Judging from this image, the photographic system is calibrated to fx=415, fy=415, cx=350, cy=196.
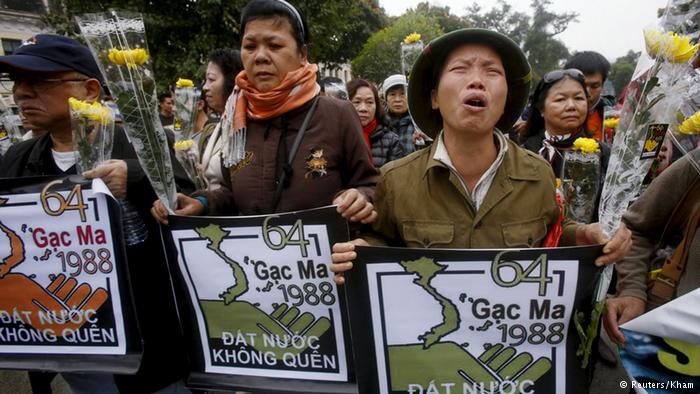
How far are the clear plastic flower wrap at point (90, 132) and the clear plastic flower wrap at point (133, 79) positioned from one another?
139mm

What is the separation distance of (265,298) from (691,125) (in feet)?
5.73

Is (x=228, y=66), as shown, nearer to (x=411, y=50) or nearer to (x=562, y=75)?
(x=411, y=50)

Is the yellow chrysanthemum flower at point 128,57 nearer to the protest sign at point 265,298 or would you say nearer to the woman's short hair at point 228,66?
the protest sign at point 265,298

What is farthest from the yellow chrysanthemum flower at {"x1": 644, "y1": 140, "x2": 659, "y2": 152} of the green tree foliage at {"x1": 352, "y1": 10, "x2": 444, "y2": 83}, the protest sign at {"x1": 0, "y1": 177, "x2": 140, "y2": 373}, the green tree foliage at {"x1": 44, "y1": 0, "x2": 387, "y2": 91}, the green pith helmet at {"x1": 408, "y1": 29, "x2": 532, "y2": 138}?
the green tree foliage at {"x1": 352, "y1": 10, "x2": 444, "y2": 83}

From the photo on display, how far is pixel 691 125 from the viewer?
1463 mm

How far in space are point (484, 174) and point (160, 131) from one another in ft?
4.47

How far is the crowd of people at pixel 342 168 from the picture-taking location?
162cm

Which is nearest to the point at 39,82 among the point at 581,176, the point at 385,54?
the point at 581,176

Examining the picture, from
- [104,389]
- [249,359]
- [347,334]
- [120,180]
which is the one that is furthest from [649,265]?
[104,389]

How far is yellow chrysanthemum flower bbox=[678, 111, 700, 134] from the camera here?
1.44 metres

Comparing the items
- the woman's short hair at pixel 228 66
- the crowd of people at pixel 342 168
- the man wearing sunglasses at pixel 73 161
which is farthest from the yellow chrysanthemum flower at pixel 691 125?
the woman's short hair at pixel 228 66

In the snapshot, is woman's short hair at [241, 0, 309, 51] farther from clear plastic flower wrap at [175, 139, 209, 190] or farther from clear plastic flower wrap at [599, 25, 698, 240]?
clear plastic flower wrap at [599, 25, 698, 240]

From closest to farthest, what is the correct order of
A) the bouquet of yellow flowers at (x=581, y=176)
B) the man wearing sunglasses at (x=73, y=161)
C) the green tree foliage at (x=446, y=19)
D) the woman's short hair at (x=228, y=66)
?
1. the bouquet of yellow flowers at (x=581, y=176)
2. the man wearing sunglasses at (x=73, y=161)
3. the woman's short hair at (x=228, y=66)
4. the green tree foliage at (x=446, y=19)

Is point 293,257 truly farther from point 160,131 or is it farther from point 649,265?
point 649,265
